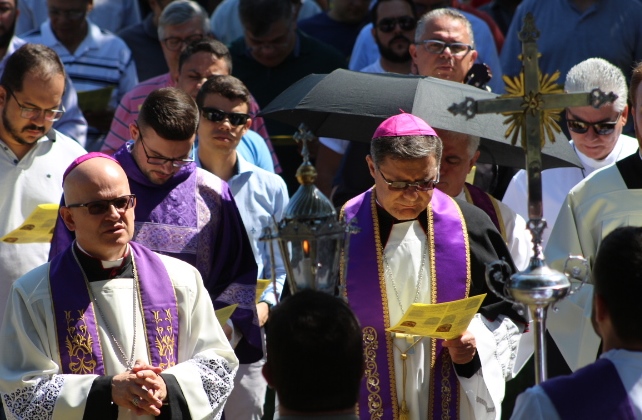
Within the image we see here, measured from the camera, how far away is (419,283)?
525 cm

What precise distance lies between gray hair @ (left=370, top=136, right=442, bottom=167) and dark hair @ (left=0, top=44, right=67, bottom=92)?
Result: 237 cm

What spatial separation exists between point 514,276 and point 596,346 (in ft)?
4.71

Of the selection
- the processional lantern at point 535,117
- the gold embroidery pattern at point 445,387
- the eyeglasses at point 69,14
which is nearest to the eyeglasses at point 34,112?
the eyeglasses at point 69,14

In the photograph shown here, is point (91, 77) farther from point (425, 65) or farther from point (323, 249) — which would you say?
point (323, 249)

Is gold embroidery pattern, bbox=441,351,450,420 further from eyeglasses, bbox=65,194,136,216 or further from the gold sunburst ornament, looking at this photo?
eyeglasses, bbox=65,194,136,216

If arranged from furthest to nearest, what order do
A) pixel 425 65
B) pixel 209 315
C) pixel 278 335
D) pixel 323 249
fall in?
pixel 425 65 < pixel 209 315 < pixel 323 249 < pixel 278 335

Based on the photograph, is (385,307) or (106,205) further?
(385,307)

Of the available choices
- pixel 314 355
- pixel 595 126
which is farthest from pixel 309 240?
pixel 595 126

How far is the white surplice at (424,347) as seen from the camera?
5109mm

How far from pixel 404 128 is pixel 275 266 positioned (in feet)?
2.67

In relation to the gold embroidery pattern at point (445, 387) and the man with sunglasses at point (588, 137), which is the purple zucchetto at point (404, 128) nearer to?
the gold embroidery pattern at point (445, 387)

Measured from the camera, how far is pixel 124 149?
5.88 meters

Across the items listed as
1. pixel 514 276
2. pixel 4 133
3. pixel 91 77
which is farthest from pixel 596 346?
pixel 91 77

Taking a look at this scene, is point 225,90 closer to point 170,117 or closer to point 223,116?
point 223,116
